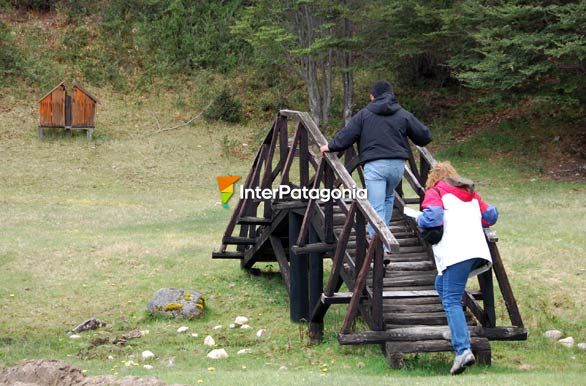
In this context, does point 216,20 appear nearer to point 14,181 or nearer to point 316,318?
point 14,181

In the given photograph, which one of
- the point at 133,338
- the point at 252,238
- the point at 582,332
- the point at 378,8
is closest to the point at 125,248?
the point at 252,238

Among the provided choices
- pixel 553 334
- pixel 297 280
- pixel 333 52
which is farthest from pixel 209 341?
pixel 333 52

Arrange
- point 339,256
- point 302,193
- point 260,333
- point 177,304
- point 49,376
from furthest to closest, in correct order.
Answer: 1. point 177,304
2. point 260,333
3. point 302,193
4. point 339,256
5. point 49,376

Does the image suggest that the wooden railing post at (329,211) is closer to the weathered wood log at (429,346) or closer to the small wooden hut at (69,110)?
the weathered wood log at (429,346)

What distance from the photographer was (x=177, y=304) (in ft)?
44.9

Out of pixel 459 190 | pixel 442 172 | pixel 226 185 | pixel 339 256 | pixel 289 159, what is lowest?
pixel 226 185

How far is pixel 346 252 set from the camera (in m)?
11.5

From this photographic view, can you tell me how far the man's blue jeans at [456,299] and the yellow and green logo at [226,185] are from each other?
16.5 metres

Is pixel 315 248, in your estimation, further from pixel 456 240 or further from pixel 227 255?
pixel 227 255

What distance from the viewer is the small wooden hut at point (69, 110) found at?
32688mm

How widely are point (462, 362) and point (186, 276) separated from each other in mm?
7597

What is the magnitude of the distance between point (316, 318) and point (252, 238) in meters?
3.86

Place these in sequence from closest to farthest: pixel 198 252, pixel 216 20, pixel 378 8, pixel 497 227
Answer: pixel 198 252, pixel 497 227, pixel 378 8, pixel 216 20

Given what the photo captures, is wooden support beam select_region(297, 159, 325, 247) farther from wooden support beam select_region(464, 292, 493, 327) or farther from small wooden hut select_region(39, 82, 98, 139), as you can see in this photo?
small wooden hut select_region(39, 82, 98, 139)
